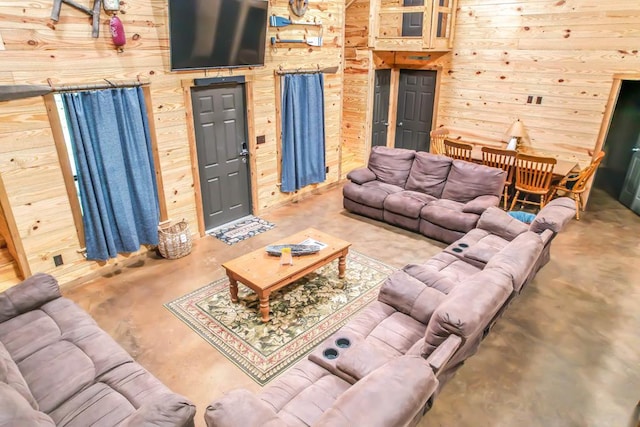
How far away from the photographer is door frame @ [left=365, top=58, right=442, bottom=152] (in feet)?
Result: 23.3

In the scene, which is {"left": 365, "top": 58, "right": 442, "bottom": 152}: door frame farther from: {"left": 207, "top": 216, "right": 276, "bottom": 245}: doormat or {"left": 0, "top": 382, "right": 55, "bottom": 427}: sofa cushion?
{"left": 0, "top": 382, "right": 55, "bottom": 427}: sofa cushion

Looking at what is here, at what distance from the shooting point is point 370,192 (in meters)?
5.56

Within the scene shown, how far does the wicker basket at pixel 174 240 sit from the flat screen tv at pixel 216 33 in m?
1.73

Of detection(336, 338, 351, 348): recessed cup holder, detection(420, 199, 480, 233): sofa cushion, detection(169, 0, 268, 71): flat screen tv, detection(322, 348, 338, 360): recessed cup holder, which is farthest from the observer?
detection(420, 199, 480, 233): sofa cushion

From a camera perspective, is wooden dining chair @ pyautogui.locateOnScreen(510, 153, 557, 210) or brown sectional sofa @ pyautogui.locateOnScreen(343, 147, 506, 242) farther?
wooden dining chair @ pyautogui.locateOnScreen(510, 153, 557, 210)

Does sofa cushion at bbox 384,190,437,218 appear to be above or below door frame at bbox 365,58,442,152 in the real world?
below

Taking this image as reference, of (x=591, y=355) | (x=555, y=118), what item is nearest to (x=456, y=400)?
(x=591, y=355)

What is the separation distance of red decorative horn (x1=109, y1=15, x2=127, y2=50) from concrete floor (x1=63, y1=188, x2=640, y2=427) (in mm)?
2276

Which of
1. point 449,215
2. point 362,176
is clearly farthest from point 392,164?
point 449,215

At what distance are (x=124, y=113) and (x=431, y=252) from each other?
360cm

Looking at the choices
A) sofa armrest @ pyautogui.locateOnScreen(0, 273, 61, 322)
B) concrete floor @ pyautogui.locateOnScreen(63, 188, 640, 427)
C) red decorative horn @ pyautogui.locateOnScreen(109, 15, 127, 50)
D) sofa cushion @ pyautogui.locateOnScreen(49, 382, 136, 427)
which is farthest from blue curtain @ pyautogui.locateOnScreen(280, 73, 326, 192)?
sofa cushion @ pyautogui.locateOnScreen(49, 382, 136, 427)

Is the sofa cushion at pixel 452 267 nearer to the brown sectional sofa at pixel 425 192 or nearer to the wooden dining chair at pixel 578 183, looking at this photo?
the brown sectional sofa at pixel 425 192

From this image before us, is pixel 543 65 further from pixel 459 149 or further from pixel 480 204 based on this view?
pixel 480 204

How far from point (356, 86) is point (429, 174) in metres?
2.70
